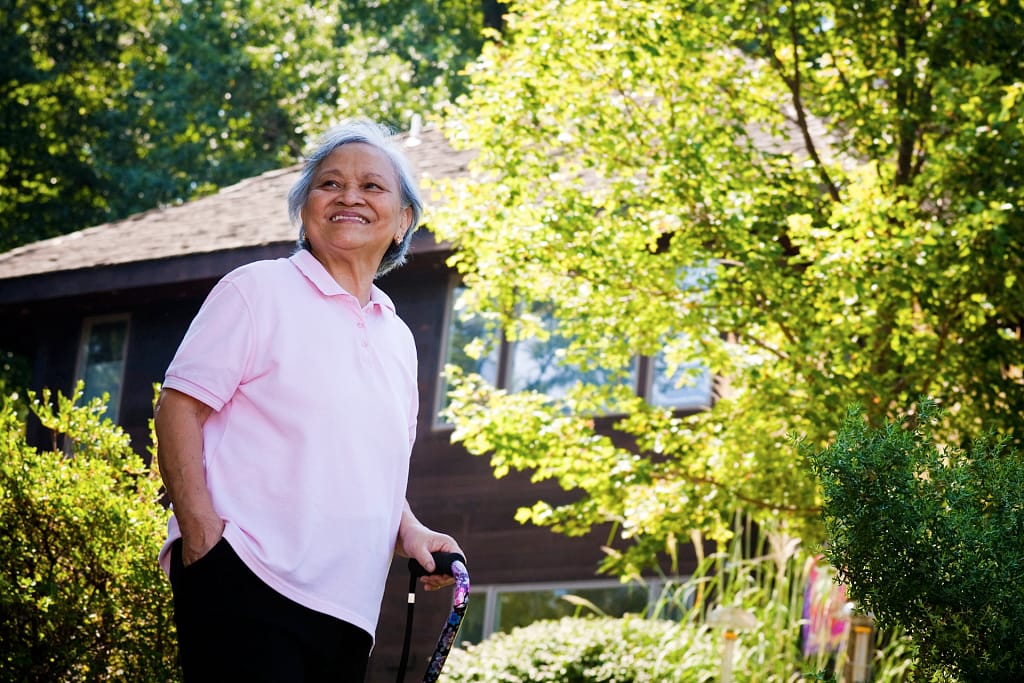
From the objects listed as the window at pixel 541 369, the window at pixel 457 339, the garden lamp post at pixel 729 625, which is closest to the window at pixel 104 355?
the window at pixel 457 339

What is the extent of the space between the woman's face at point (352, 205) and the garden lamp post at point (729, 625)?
568 cm

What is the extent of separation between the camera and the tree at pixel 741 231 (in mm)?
7398

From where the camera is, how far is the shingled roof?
1372 cm

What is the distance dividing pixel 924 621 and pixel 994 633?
0.18m

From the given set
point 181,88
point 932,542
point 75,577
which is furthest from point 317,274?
point 181,88

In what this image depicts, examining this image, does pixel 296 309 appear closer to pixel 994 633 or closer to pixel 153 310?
pixel 994 633

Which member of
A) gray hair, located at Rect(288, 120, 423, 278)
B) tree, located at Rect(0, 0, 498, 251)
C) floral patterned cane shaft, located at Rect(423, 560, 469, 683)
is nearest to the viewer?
floral patterned cane shaft, located at Rect(423, 560, 469, 683)

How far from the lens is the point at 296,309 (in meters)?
3.18

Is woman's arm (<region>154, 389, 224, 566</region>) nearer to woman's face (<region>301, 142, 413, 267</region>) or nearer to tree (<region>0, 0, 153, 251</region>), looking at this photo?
woman's face (<region>301, 142, 413, 267</region>)

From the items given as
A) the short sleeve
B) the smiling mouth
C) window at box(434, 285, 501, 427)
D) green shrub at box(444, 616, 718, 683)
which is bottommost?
green shrub at box(444, 616, 718, 683)

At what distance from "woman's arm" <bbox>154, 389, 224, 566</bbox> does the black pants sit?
0.04 metres

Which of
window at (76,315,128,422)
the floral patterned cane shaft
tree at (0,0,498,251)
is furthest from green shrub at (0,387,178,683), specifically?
tree at (0,0,498,251)

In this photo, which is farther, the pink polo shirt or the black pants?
the pink polo shirt

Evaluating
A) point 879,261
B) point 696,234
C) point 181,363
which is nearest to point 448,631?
point 181,363
